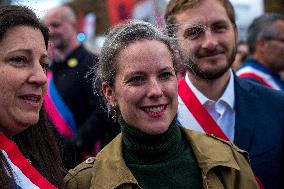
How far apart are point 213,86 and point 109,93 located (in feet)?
2.94

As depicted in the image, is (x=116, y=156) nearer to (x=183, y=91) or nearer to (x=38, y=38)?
(x=38, y=38)

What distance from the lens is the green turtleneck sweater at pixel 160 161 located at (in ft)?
9.34

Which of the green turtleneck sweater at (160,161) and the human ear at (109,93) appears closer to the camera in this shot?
the green turtleneck sweater at (160,161)

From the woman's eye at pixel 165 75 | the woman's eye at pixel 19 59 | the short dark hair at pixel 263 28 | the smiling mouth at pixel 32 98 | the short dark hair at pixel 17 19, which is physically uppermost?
the short dark hair at pixel 17 19

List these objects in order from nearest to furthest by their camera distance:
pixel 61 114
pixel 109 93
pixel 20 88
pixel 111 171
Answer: pixel 20 88 < pixel 111 171 < pixel 109 93 < pixel 61 114

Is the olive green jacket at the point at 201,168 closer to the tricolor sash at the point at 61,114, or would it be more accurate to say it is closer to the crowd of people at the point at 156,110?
the crowd of people at the point at 156,110

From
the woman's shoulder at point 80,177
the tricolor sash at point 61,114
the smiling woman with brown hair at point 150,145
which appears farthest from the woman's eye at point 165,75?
the tricolor sash at point 61,114

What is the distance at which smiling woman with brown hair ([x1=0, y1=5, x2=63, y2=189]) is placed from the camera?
2557 mm

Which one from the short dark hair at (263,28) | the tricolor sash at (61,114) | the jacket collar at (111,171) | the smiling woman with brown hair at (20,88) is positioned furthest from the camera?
the short dark hair at (263,28)

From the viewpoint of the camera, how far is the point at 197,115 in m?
3.67

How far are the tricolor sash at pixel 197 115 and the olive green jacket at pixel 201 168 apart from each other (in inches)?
21.3

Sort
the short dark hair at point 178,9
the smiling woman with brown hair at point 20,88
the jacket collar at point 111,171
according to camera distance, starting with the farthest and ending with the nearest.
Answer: the short dark hair at point 178,9 < the jacket collar at point 111,171 < the smiling woman with brown hair at point 20,88

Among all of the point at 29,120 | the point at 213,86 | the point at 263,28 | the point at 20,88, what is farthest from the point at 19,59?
the point at 263,28

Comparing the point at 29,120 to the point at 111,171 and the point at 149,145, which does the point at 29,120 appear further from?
the point at 149,145
